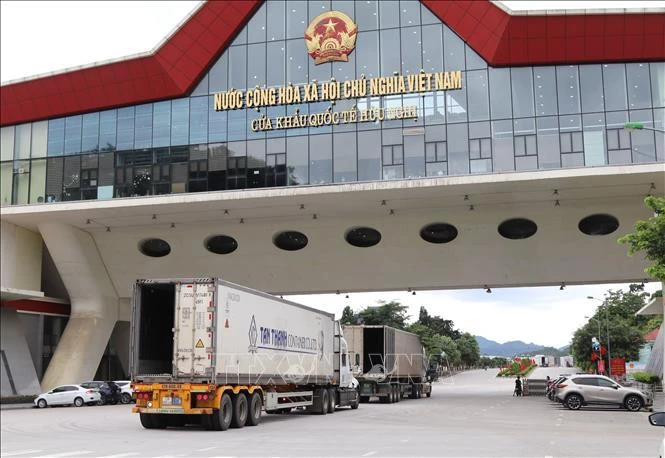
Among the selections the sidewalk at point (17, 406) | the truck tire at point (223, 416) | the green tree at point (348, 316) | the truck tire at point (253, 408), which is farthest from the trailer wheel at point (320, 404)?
the green tree at point (348, 316)

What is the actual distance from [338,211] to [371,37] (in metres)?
8.57

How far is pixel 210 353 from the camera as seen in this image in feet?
61.4

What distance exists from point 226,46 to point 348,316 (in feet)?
207

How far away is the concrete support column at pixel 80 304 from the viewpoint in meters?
39.9

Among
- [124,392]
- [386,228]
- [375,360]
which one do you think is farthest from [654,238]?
[124,392]

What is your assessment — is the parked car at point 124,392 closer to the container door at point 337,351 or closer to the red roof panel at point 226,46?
the container door at point 337,351

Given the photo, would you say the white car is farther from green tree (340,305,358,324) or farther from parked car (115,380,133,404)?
green tree (340,305,358,324)

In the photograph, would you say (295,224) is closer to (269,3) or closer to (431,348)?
(269,3)

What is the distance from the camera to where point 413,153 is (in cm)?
3325

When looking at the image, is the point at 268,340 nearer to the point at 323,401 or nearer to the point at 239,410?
the point at 239,410

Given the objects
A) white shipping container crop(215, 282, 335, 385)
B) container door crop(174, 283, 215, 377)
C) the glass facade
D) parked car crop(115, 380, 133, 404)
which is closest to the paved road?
white shipping container crop(215, 282, 335, 385)

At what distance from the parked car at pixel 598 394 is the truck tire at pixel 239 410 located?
15.7 metres

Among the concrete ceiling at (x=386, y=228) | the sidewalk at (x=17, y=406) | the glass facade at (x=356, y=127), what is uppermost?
the glass facade at (x=356, y=127)

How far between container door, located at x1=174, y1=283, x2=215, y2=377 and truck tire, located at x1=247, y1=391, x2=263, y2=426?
8.20 ft
